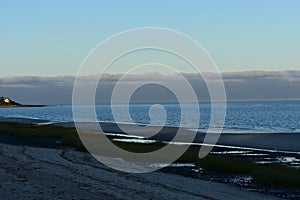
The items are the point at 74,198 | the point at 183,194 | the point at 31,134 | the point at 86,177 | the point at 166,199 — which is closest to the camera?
the point at 74,198

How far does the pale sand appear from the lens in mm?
19484

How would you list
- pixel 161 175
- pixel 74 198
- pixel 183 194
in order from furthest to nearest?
pixel 161 175 → pixel 183 194 → pixel 74 198

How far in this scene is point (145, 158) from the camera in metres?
38.2

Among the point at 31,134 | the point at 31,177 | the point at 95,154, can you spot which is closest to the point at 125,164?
the point at 95,154

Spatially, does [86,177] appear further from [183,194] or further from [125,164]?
[125,164]

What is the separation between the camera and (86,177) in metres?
24.8

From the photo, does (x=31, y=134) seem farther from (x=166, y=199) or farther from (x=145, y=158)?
(x=166, y=199)

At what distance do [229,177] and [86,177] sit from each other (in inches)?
381

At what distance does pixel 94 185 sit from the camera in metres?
22.1

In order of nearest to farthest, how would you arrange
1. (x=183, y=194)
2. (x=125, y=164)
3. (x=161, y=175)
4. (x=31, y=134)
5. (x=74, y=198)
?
(x=74, y=198) → (x=183, y=194) → (x=161, y=175) → (x=125, y=164) → (x=31, y=134)

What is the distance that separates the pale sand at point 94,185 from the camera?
63.9 ft

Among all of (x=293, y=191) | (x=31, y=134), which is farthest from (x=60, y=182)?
(x=31, y=134)

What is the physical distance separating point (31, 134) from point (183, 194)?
48646mm

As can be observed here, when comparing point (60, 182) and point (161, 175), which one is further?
point (161, 175)
